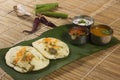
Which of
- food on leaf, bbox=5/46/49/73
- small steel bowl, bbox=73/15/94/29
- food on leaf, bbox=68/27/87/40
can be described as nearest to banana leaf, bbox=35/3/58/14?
small steel bowl, bbox=73/15/94/29

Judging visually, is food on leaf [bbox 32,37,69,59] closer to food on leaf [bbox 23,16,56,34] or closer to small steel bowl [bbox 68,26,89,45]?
small steel bowl [bbox 68,26,89,45]

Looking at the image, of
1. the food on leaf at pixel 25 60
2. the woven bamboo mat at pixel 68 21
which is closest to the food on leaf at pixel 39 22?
the woven bamboo mat at pixel 68 21

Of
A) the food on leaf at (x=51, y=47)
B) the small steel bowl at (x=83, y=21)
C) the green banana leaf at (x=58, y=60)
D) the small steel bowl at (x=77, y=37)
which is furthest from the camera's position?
the small steel bowl at (x=83, y=21)

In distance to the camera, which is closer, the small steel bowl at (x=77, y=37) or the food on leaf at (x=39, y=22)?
the small steel bowl at (x=77, y=37)

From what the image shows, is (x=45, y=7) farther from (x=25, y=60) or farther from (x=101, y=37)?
A: (x=25, y=60)

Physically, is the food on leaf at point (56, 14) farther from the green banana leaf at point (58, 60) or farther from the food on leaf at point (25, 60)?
the food on leaf at point (25, 60)
